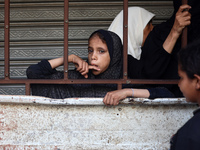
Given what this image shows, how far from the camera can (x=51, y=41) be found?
14.5 ft

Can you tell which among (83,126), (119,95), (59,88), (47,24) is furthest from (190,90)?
(47,24)

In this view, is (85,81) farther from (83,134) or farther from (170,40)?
(170,40)

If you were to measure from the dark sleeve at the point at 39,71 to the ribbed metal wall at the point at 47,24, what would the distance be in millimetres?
1845

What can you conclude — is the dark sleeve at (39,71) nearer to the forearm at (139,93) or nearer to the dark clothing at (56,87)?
the dark clothing at (56,87)

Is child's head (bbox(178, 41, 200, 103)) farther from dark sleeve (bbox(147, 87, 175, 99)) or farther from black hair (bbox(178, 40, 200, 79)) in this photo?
dark sleeve (bbox(147, 87, 175, 99))

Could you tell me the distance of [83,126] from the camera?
226 centimetres

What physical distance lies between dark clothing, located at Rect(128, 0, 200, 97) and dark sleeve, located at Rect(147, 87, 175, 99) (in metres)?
0.15

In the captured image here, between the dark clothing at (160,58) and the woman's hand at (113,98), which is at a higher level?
the dark clothing at (160,58)

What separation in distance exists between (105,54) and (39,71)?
60 centimetres

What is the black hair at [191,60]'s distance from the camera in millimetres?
1568

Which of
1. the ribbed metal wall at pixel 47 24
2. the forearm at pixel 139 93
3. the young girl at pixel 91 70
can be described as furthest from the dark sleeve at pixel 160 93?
the ribbed metal wall at pixel 47 24

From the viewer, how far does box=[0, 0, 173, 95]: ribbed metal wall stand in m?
4.38

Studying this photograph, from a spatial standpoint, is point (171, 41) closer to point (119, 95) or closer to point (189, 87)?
point (119, 95)

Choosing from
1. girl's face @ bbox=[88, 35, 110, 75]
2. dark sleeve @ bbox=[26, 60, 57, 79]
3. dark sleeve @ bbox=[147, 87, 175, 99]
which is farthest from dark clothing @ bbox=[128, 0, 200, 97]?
dark sleeve @ bbox=[26, 60, 57, 79]
